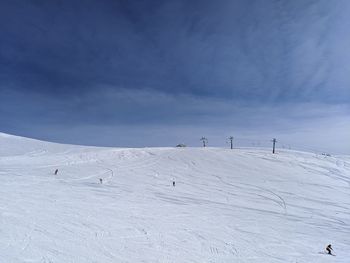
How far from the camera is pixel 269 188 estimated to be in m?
20.3

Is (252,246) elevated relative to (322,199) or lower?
lower

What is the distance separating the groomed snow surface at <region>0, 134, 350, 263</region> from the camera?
26.9ft

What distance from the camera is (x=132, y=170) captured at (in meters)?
25.0

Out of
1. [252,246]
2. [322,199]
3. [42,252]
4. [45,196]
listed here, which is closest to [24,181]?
[45,196]

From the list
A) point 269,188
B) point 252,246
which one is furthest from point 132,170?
point 252,246

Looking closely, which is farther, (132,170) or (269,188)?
(132,170)

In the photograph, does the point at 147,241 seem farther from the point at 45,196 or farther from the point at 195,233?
the point at 45,196

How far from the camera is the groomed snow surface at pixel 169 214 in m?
8.21

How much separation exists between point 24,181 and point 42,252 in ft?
40.1

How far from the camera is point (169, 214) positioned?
42.0 feet

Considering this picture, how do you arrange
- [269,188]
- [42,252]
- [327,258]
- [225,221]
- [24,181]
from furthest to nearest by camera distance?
[269,188]
[24,181]
[225,221]
[327,258]
[42,252]

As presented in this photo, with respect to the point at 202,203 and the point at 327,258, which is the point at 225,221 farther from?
the point at 327,258

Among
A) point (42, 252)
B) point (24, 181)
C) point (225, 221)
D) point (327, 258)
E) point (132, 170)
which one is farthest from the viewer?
point (132, 170)

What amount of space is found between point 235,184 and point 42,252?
16.6 m
